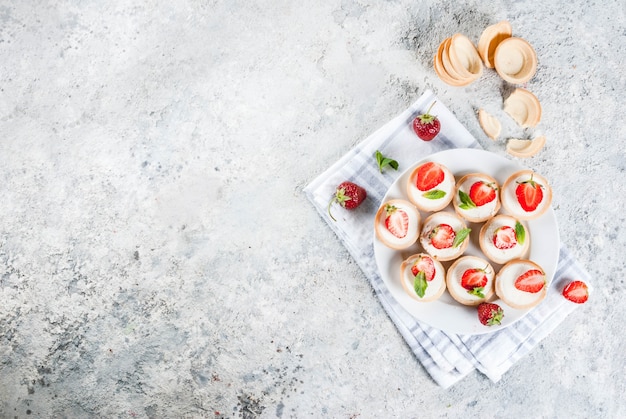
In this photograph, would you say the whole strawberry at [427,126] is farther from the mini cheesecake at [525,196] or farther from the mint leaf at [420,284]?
the mint leaf at [420,284]

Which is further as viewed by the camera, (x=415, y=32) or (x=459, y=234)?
(x=415, y=32)

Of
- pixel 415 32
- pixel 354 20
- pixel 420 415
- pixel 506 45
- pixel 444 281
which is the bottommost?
pixel 420 415

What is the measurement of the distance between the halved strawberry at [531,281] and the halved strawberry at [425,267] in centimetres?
25

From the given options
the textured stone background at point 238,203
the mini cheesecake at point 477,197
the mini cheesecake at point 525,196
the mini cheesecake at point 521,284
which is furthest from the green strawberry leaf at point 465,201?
the textured stone background at point 238,203

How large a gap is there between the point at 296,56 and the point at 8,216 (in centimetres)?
110

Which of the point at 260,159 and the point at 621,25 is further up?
the point at 260,159

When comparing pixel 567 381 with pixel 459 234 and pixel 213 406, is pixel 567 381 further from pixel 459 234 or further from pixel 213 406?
pixel 213 406

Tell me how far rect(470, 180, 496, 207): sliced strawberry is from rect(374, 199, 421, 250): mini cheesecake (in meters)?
0.17

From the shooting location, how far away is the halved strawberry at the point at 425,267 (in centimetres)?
150

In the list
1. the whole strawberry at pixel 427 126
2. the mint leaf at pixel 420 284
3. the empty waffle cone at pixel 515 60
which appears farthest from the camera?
the empty waffle cone at pixel 515 60

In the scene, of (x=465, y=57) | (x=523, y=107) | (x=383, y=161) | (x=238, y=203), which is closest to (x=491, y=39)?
(x=465, y=57)

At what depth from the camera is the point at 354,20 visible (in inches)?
69.6

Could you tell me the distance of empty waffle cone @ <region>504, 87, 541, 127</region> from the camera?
5.64 ft

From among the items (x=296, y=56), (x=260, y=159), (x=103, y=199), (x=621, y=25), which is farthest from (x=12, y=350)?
(x=621, y=25)
